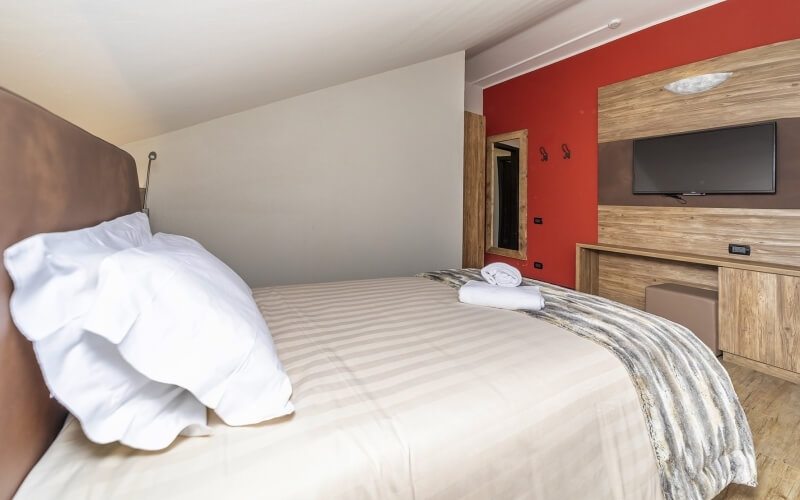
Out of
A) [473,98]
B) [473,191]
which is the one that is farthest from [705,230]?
[473,98]

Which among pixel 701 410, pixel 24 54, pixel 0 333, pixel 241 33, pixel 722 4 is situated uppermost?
pixel 722 4

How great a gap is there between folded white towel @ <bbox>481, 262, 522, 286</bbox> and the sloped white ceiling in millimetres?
1622

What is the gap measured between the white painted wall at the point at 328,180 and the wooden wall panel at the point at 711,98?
1597mm

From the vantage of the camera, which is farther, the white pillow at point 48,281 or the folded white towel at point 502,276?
the folded white towel at point 502,276

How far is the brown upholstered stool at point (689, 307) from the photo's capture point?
2.73 metres

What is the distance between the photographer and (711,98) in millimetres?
3008

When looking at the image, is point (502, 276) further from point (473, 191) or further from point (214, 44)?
point (473, 191)

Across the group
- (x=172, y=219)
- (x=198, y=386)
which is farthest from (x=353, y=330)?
(x=172, y=219)

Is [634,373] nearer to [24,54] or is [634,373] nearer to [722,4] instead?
[24,54]

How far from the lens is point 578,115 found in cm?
409

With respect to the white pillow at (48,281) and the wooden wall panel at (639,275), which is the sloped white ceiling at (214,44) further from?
the wooden wall panel at (639,275)

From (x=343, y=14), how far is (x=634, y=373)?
7.06 ft

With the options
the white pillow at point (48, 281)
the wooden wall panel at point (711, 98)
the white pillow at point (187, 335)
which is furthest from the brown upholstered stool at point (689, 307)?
the white pillow at point (48, 281)

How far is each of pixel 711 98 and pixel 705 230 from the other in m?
1.11
